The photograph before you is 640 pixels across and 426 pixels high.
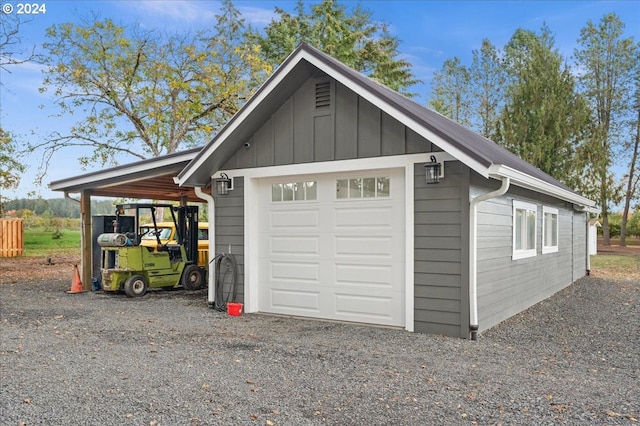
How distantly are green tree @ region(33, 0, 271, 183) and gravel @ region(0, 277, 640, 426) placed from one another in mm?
15083

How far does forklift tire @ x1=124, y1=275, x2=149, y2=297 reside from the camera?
10305mm

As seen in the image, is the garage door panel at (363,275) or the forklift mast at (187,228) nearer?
the garage door panel at (363,275)

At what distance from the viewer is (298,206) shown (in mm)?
7957

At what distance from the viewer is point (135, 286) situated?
10453 mm

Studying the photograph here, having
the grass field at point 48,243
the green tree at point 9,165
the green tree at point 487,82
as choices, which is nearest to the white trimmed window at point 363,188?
the green tree at point 9,165

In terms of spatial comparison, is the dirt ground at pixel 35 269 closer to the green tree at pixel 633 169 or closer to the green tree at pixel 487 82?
the green tree at pixel 487 82

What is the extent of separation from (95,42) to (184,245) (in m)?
14.4

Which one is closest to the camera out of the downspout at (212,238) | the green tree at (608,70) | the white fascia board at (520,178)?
the white fascia board at (520,178)

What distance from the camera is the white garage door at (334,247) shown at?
7137mm

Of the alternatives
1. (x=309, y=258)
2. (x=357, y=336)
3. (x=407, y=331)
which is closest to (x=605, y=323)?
(x=407, y=331)

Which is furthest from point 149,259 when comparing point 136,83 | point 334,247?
point 136,83

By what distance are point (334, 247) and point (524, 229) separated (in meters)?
3.55

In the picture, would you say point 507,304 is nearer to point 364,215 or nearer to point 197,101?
point 364,215

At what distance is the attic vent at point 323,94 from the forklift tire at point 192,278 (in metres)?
5.50
